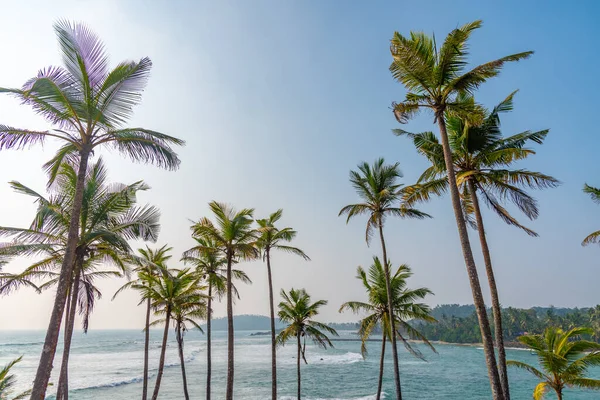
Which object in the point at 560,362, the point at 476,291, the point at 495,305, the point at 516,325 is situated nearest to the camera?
the point at 476,291

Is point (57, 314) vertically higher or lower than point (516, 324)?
higher

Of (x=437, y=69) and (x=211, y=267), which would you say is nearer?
(x=437, y=69)

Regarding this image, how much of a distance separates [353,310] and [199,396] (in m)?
31.7

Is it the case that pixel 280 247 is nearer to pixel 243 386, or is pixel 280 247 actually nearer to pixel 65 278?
pixel 65 278

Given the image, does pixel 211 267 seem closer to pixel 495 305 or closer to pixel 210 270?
pixel 210 270

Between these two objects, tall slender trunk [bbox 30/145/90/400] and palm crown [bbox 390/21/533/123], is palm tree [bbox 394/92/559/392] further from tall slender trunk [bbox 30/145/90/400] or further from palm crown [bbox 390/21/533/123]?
tall slender trunk [bbox 30/145/90/400]

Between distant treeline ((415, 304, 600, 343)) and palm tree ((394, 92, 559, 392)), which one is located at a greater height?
palm tree ((394, 92, 559, 392))

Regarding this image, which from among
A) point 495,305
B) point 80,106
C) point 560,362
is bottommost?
point 560,362

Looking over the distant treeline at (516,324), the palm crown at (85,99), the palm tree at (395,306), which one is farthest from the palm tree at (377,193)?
the distant treeline at (516,324)

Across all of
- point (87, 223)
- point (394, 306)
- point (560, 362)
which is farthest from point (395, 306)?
point (87, 223)

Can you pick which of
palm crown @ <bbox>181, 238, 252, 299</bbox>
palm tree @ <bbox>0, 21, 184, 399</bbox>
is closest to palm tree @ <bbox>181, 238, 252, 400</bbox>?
palm crown @ <bbox>181, 238, 252, 299</bbox>

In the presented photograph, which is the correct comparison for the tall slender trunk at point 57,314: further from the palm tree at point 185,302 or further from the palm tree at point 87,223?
the palm tree at point 185,302

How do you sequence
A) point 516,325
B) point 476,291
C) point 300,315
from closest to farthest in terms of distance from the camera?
point 476,291 < point 300,315 < point 516,325

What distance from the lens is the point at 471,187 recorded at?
39.6 feet
